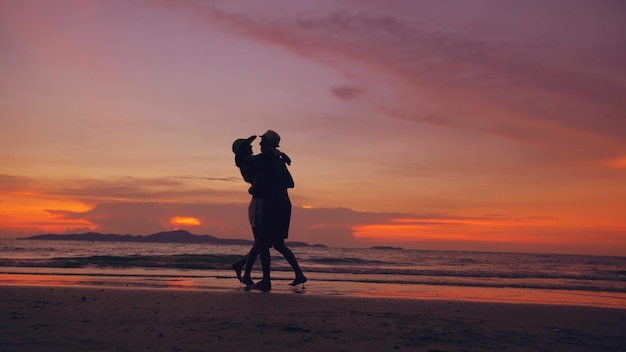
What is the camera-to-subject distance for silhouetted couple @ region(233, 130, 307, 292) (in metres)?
7.99

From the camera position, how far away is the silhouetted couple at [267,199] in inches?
315

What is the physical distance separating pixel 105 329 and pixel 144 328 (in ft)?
0.96

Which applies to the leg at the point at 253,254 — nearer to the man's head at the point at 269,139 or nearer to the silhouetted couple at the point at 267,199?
the silhouetted couple at the point at 267,199

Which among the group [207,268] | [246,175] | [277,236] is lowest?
[207,268]

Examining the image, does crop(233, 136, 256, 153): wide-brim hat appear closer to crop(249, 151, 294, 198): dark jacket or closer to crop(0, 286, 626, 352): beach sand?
crop(249, 151, 294, 198): dark jacket

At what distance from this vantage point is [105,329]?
13.6 ft

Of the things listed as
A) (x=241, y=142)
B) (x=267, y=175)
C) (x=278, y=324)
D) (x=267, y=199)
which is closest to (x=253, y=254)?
(x=267, y=199)

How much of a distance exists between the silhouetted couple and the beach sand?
1.16 metres

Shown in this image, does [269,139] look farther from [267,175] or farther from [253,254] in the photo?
[253,254]

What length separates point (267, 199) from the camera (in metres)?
8.04

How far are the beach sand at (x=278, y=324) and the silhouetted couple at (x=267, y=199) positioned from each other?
1163mm

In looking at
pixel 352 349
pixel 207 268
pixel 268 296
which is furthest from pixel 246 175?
pixel 207 268

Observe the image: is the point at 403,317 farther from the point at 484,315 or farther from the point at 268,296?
the point at 268,296

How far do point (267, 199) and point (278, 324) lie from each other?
11.9 feet
